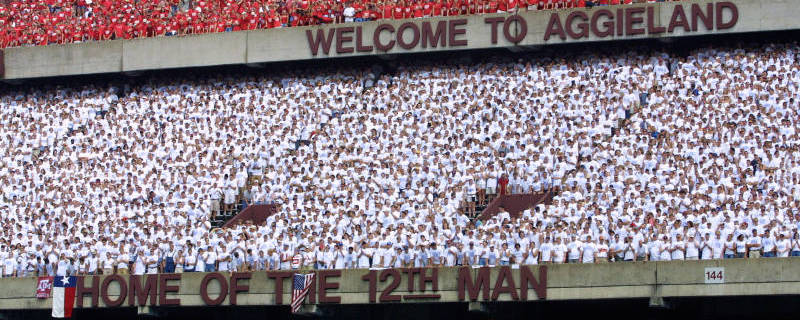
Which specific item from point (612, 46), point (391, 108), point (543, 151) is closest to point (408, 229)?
point (543, 151)

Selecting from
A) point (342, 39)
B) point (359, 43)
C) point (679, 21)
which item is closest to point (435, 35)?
point (359, 43)

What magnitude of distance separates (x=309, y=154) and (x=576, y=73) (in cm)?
747

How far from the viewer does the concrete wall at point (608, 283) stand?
106 feet

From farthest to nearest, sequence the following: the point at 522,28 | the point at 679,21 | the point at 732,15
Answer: the point at 522,28
the point at 679,21
the point at 732,15

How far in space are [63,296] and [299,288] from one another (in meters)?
6.11

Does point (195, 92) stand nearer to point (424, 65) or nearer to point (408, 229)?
point (424, 65)

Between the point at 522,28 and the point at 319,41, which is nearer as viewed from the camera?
the point at 522,28

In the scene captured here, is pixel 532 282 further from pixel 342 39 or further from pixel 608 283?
pixel 342 39

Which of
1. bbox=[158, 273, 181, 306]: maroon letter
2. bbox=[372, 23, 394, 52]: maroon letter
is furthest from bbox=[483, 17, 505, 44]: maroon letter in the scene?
bbox=[158, 273, 181, 306]: maroon letter

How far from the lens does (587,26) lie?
4369 centimetres


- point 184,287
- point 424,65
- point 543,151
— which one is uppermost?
point 424,65

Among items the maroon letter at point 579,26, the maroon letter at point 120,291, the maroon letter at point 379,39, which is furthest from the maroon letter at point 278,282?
the maroon letter at point 579,26

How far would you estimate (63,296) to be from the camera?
37812mm

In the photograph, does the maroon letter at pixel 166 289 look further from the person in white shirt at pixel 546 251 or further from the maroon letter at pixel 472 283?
the person in white shirt at pixel 546 251
